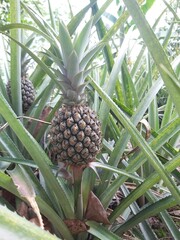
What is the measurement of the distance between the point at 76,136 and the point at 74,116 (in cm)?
4

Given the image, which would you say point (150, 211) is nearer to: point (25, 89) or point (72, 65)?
point (72, 65)

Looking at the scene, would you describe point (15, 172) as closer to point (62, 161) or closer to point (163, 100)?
point (62, 161)

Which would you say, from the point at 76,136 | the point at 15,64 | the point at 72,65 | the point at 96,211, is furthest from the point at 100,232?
the point at 15,64

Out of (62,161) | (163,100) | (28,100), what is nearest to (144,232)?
(62,161)

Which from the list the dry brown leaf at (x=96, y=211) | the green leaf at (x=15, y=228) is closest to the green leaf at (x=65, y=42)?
the dry brown leaf at (x=96, y=211)

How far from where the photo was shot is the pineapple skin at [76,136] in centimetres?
56

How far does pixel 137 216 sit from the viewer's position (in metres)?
0.63

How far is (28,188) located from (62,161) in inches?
3.5

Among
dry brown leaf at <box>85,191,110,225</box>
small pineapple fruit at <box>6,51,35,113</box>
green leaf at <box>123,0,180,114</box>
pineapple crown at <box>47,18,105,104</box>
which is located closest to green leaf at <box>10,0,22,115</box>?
small pineapple fruit at <box>6,51,35,113</box>

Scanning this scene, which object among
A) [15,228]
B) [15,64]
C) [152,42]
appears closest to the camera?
[15,228]

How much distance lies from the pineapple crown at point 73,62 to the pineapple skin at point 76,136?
0.10ft

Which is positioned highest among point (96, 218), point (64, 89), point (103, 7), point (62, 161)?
point (103, 7)

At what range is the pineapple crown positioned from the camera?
0.56 metres

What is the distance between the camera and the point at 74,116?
0.57 m
